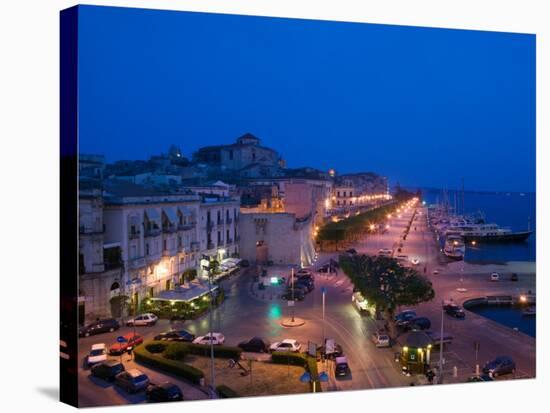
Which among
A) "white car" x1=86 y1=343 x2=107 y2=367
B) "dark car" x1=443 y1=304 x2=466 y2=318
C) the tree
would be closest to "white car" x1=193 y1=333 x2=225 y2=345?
"white car" x1=86 y1=343 x2=107 y2=367

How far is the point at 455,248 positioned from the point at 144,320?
24.9 ft

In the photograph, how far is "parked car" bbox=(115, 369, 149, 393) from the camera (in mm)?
7684

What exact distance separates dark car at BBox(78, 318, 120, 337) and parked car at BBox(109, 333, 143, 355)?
261 millimetres

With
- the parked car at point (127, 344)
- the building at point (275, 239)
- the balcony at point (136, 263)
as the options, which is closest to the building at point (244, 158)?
the building at point (275, 239)

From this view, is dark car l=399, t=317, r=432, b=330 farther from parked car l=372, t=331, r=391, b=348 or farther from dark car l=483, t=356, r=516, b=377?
dark car l=483, t=356, r=516, b=377

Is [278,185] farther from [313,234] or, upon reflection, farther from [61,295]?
[61,295]

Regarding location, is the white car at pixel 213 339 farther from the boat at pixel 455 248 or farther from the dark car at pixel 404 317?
the boat at pixel 455 248

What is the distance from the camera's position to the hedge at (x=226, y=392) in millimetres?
7828

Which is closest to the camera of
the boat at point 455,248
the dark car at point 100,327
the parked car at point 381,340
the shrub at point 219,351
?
the dark car at point 100,327

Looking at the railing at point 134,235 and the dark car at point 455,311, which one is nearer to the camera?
the railing at point 134,235

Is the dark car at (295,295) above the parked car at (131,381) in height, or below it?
above

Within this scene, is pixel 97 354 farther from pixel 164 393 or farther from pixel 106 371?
pixel 164 393

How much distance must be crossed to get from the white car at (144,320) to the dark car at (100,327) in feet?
1.42

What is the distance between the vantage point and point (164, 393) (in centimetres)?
748
